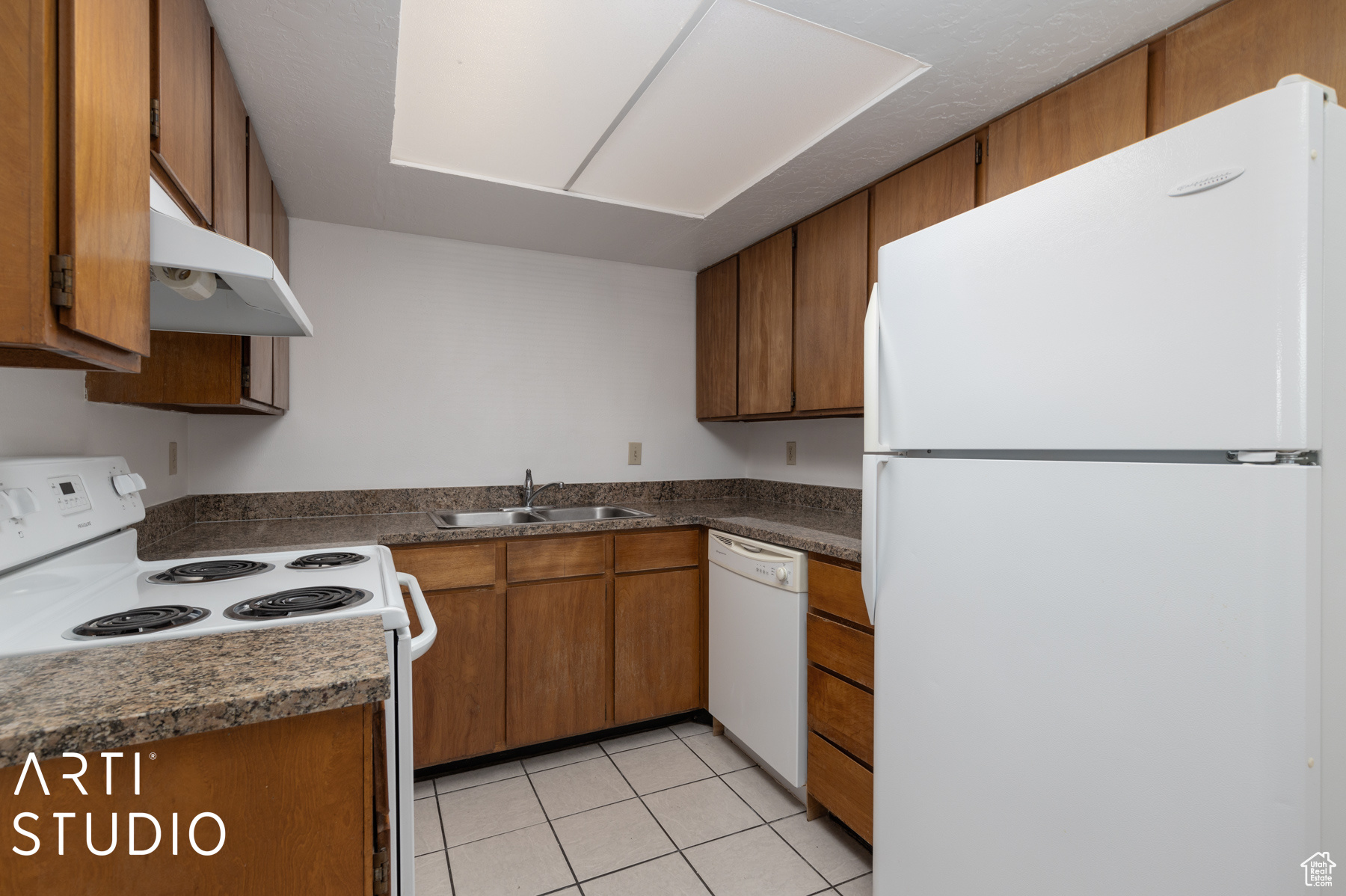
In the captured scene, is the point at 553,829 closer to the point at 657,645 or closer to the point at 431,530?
the point at 657,645

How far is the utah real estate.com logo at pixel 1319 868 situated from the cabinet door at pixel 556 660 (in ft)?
6.57

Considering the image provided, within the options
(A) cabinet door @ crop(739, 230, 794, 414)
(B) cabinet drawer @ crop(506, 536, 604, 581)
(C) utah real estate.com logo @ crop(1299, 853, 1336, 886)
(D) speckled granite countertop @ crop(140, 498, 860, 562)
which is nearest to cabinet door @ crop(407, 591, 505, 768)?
(B) cabinet drawer @ crop(506, 536, 604, 581)

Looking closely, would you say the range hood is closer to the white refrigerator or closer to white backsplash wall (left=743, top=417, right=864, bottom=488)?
the white refrigerator

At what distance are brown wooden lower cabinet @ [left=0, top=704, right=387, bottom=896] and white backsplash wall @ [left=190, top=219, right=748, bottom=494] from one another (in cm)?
200

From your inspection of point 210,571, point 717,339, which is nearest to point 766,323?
point 717,339

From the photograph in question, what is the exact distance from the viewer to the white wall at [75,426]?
3.89 feet

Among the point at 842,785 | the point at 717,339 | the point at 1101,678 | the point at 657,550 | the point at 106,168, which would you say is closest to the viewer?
the point at 106,168

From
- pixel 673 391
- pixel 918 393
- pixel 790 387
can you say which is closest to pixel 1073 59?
pixel 918 393

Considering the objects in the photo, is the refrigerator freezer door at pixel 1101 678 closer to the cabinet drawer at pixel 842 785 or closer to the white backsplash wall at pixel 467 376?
the cabinet drawer at pixel 842 785

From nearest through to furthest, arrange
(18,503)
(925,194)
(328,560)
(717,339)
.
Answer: (18,503)
(328,560)
(925,194)
(717,339)

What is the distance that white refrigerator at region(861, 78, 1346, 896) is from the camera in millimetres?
745

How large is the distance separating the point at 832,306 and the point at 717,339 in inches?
34.0

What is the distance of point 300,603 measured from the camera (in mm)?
1107

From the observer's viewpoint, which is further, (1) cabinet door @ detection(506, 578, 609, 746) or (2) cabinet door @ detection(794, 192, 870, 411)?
(1) cabinet door @ detection(506, 578, 609, 746)
